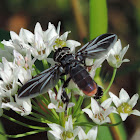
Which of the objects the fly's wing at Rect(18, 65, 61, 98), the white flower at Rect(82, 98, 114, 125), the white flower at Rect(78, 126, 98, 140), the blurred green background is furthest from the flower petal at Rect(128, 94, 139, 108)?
the blurred green background

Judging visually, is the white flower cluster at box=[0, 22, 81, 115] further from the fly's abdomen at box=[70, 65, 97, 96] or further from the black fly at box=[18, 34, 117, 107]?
the fly's abdomen at box=[70, 65, 97, 96]

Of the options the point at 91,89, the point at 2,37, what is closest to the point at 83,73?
the point at 91,89

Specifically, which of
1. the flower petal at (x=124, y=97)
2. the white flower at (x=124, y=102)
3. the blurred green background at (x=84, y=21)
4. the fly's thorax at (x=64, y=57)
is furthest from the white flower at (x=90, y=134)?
the blurred green background at (x=84, y=21)

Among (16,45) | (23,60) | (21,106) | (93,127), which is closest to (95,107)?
(93,127)

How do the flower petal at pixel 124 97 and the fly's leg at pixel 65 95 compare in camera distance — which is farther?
the flower petal at pixel 124 97

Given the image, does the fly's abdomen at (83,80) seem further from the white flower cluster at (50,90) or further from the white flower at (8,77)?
the white flower at (8,77)

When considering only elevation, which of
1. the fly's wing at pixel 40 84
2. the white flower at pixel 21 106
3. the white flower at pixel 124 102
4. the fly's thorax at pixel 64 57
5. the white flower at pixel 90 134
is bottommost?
the white flower at pixel 90 134

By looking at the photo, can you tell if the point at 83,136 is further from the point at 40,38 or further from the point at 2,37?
the point at 2,37
